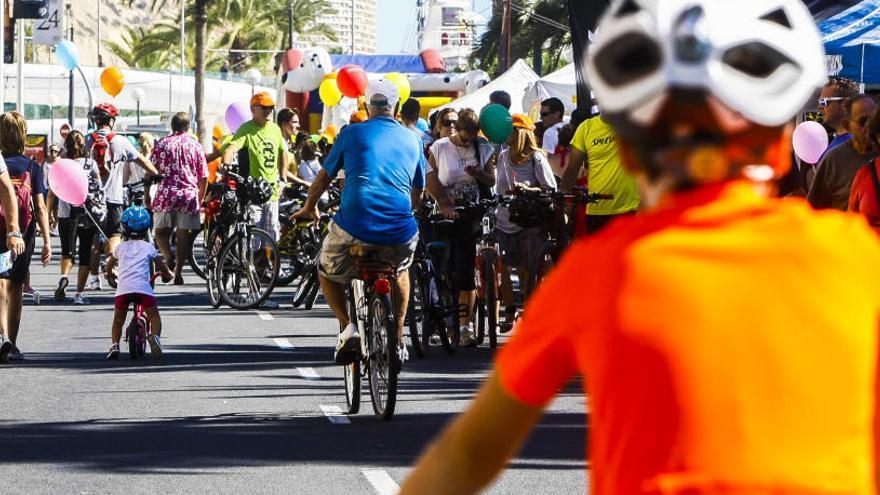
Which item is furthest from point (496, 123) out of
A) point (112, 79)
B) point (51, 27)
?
point (51, 27)

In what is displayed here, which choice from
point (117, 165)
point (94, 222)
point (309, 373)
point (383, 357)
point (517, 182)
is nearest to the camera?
point (383, 357)

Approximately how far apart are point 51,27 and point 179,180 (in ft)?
84.0

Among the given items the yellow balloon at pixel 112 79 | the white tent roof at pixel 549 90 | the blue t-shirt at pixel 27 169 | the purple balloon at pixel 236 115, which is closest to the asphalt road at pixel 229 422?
the blue t-shirt at pixel 27 169

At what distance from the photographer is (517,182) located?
1352 centimetres

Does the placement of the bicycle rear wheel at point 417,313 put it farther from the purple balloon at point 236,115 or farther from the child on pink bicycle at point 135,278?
the purple balloon at point 236,115

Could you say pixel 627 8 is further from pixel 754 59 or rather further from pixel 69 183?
pixel 69 183

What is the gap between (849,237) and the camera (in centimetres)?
215

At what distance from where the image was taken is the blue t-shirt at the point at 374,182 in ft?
31.9

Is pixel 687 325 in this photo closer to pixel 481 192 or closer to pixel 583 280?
pixel 583 280

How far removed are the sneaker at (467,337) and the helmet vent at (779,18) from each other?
1130 cm

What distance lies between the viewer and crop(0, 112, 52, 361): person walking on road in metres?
12.5

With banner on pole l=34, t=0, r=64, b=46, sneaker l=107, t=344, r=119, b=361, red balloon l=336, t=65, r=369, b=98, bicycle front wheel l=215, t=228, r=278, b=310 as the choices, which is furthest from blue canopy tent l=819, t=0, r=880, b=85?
banner on pole l=34, t=0, r=64, b=46

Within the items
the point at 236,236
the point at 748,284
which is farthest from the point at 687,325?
the point at 236,236

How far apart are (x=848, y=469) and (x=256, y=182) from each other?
15496 millimetres
